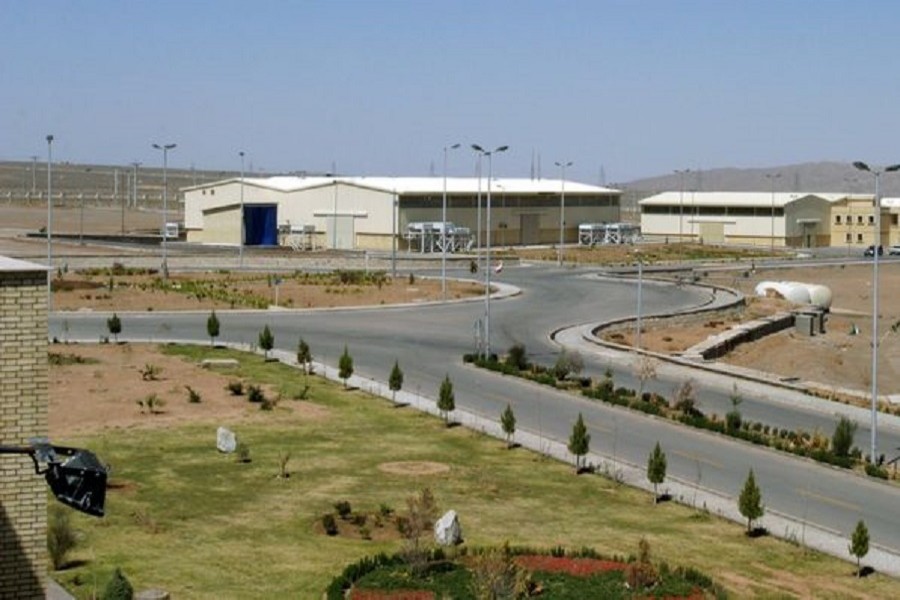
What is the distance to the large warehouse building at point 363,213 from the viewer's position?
123m

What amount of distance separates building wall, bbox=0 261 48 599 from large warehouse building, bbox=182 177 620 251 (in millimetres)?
99658

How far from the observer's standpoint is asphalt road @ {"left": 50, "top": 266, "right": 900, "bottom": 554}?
32.5 metres

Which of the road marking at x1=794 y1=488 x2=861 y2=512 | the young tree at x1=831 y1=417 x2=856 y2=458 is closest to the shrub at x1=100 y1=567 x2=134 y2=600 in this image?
the road marking at x1=794 y1=488 x2=861 y2=512

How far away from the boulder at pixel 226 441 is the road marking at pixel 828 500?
1419cm

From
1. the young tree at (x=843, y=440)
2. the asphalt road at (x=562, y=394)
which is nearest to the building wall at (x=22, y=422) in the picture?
the asphalt road at (x=562, y=394)

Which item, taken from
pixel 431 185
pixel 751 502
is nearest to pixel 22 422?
pixel 751 502

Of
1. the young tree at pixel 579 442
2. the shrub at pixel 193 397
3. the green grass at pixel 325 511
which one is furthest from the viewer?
the shrub at pixel 193 397

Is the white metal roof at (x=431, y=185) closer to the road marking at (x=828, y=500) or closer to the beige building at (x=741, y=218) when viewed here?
the beige building at (x=741, y=218)

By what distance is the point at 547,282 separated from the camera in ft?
309

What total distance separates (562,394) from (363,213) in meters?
80.8

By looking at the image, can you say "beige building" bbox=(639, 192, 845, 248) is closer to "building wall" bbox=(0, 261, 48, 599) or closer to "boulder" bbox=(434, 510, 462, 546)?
"boulder" bbox=(434, 510, 462, 546)

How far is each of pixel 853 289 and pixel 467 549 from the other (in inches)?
3325

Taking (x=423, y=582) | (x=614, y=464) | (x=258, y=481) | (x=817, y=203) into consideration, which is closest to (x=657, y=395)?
(x=614, y=464)

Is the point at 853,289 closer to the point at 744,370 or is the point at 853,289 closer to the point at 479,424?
the point at 744,370
